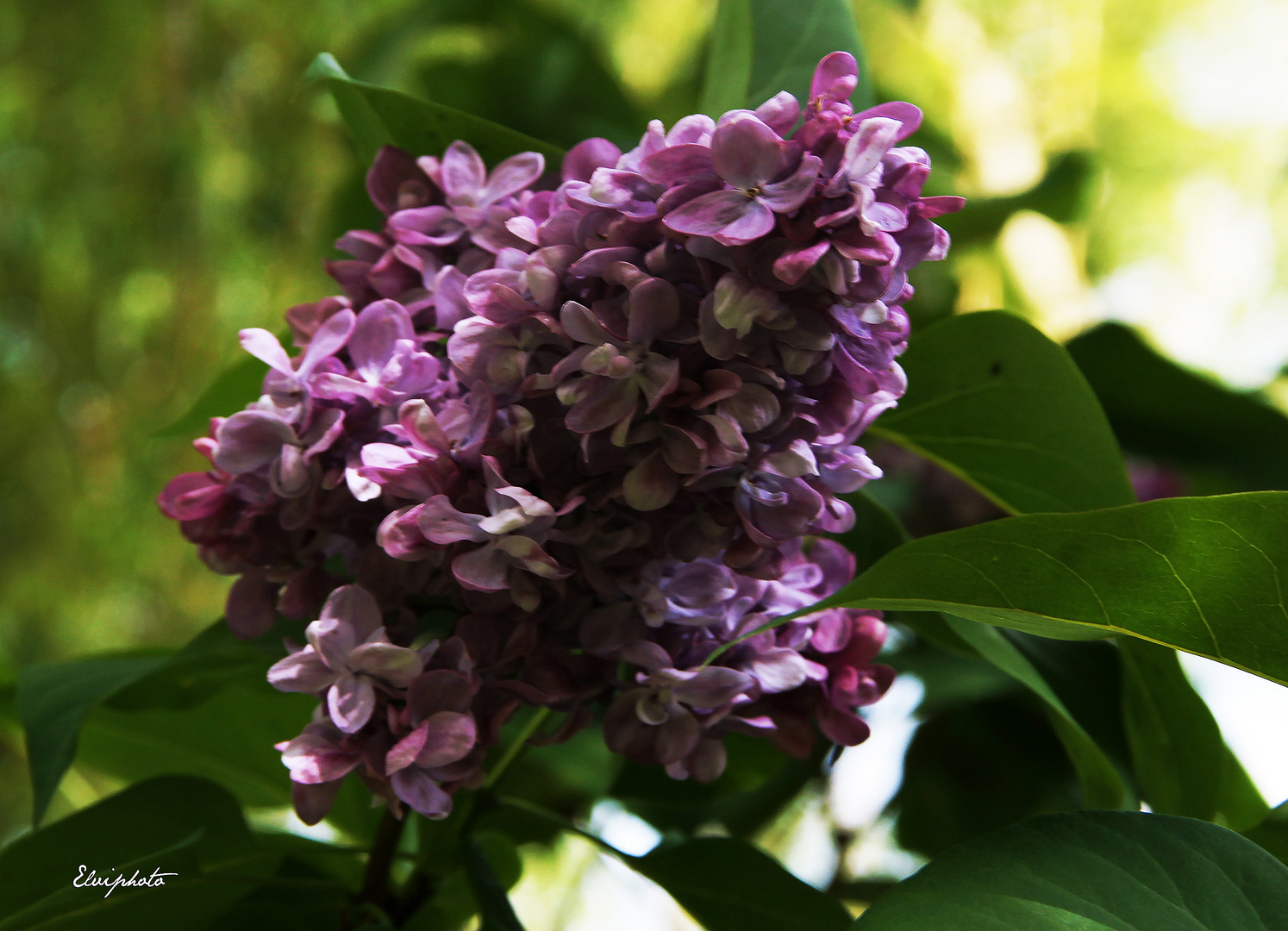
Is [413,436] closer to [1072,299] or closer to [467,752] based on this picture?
[467,752]

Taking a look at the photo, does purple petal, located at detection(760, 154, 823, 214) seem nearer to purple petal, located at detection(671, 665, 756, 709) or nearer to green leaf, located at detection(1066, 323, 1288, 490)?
purple petal, located at detection(671, 665, 756, 709)

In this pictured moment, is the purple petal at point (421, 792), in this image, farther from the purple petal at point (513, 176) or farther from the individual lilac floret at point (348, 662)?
the purple petal at point (513, 176)

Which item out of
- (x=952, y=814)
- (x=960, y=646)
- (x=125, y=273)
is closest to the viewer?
(x=960, y=646)

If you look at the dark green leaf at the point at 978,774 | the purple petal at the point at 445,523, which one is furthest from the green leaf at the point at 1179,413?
the purple petal at the point at 445,523

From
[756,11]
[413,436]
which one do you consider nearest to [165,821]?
[413,436]

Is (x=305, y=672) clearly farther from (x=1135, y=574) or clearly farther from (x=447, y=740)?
(x=1135, y=574)

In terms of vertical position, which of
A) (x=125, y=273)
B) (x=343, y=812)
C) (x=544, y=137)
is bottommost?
(x=125, y=273)

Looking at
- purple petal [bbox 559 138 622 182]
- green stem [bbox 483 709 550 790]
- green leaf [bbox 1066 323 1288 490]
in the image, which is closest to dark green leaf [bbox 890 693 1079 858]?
green leaf [bbox 1066 323 1288 490]
